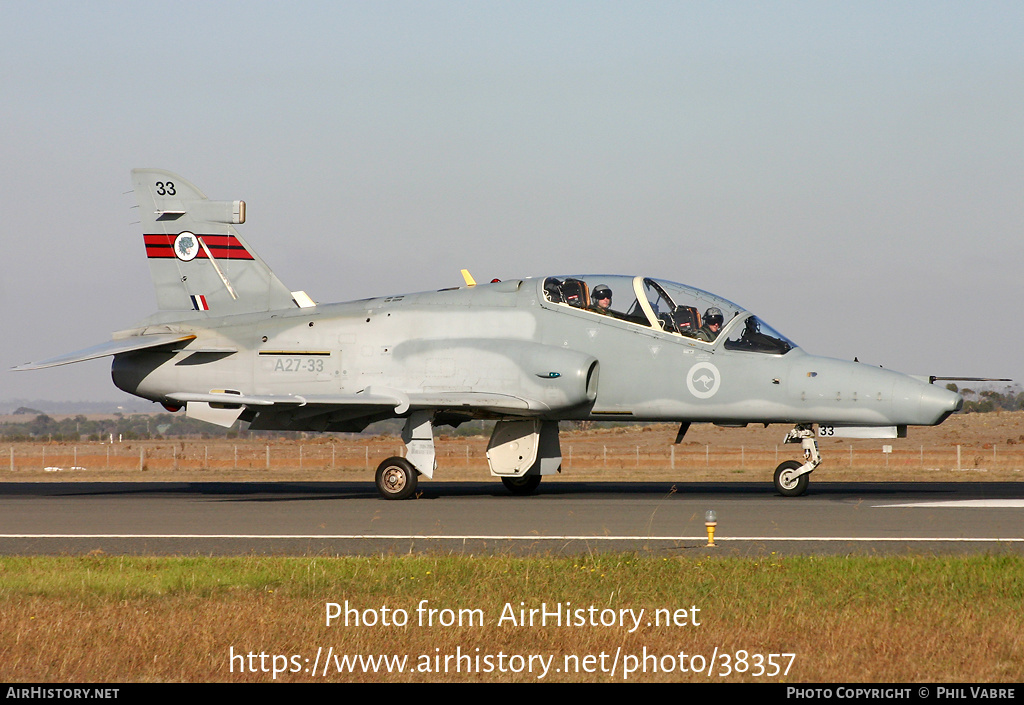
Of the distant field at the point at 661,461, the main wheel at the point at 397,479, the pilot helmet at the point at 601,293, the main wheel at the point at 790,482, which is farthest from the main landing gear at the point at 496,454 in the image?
the distant field at the point at 661,461

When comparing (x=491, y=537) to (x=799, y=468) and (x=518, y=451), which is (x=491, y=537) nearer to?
(x=518, y=451)

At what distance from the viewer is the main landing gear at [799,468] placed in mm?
17750

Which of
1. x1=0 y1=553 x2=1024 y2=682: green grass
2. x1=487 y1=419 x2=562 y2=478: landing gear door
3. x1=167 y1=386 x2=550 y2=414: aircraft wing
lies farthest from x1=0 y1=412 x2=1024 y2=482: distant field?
x1=0 y1=553 x2=1024 y2=682: green grass

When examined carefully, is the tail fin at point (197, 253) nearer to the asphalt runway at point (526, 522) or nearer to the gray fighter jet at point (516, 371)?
the gray fighter jet at point (516, 371)

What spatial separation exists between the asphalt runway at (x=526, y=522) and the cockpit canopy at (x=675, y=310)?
8.68 feet

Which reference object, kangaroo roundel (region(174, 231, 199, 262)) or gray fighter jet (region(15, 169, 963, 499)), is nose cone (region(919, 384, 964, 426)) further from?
kangaroo roundel (region(174, 231, 199, 262))

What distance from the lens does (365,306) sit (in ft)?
64.3

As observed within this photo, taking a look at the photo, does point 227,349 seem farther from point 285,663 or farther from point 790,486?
point 285,663

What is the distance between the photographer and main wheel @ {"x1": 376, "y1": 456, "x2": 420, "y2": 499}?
18094 millimetres

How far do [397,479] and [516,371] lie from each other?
2.76m

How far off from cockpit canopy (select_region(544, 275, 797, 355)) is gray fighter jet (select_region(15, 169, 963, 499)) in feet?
0.08

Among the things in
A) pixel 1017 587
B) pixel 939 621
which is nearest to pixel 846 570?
pixel 1017 587

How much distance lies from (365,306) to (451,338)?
6.37ft

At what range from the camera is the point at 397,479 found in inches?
715
